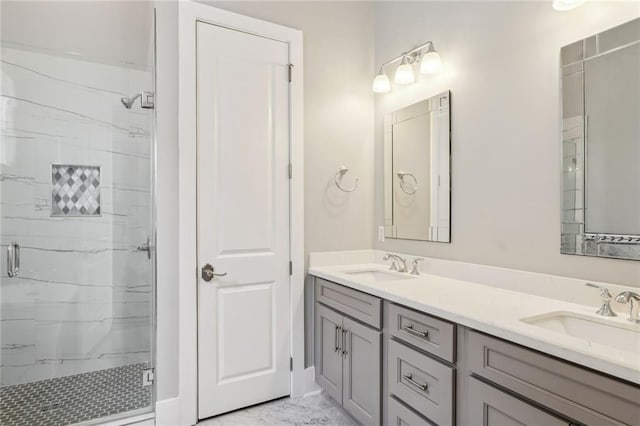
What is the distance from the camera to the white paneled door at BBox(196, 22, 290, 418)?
2.13m

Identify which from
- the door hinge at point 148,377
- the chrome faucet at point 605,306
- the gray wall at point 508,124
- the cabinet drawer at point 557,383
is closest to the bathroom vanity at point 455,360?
the cabinet drawer at point 557,383

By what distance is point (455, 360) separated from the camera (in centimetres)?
135

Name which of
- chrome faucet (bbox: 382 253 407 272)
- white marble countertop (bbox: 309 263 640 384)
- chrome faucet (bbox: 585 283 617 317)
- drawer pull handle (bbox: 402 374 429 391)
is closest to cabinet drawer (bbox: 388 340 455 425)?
drawer pull handle (bbox: 402 374 429 391)

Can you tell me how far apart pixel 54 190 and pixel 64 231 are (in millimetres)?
306

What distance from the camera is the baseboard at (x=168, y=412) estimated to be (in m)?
1.99

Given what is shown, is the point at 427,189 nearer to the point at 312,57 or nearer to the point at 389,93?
the point at 389,93

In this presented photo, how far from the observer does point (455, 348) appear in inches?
53.0

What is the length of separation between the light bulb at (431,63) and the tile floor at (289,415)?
2.13 metres

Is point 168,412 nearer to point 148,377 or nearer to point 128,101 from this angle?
point 148,377

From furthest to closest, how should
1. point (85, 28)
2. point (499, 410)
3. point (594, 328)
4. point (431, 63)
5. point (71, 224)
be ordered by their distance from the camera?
point (71, 224), point (85, 28), point (431, 63), point (594, 328), point (499, 410)

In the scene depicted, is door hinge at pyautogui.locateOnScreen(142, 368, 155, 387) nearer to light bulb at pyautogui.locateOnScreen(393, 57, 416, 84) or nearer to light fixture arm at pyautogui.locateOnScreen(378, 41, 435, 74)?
light bulb at pyautogui.locateOnScreen(393, 57, 416, 84)

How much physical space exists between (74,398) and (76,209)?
129 centimetres

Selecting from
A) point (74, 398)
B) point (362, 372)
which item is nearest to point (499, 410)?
point (362, 372)

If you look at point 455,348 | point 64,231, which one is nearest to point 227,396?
point 455,348
